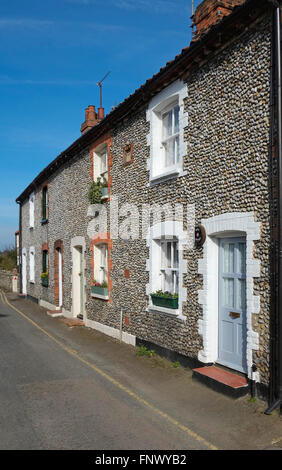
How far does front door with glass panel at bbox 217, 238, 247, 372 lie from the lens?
6777 millimetres

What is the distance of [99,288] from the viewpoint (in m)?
11.9

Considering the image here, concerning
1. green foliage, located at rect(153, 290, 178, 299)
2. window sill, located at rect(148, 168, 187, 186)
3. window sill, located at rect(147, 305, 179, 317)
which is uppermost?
window sill, located at rect(148, 168, 187, 186)

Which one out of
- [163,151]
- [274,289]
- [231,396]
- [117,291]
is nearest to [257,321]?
[274,289]

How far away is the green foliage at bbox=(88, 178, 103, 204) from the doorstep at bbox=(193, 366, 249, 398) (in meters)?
6.42

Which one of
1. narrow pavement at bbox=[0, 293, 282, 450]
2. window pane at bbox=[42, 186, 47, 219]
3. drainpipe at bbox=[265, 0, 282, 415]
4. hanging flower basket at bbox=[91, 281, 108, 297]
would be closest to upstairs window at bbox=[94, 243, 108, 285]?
hanging flower basket at bbox=[91, 281, 108, 297]

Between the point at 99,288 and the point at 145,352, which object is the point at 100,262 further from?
the point at 145,352

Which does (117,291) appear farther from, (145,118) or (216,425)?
(216,425)

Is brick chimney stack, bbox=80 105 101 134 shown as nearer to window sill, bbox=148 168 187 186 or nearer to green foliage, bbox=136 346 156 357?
window sill, bbox=148 168 187 186

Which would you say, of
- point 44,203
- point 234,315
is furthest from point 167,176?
point 44,203

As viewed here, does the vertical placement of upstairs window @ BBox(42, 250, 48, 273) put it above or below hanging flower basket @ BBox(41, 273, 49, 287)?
above

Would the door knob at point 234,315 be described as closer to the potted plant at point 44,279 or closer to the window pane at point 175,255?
the window pane at point 175,255

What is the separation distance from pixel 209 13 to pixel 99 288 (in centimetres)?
760

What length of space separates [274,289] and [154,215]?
4.00 metres
